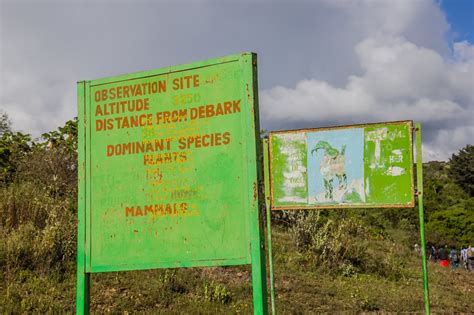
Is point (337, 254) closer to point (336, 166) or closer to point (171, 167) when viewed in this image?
point (336, 166)

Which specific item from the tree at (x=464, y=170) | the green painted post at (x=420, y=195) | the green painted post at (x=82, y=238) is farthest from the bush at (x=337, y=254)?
the tree at (x=464, y=170)

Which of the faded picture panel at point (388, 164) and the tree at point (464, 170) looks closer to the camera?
the faded picture panel at point (388, 164)

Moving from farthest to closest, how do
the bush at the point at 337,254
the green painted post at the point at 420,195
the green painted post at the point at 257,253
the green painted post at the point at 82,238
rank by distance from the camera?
the bush at the point at 337,254, the green painted post at the point at 420,195, the green painted post at the point at 82,238, the green painted post at the point at 257,253

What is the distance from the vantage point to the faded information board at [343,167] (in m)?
6.35

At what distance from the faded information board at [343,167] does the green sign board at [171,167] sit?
123 inches

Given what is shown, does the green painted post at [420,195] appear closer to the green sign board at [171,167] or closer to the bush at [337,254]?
the green sign board at [171,167]

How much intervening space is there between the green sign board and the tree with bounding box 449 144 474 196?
6300cm

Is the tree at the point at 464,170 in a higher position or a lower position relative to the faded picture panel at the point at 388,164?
higher

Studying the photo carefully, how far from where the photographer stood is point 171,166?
407 centimetres

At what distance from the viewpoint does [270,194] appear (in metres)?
7.22

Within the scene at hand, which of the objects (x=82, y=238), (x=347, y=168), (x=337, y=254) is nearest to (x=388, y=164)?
(x=347, y=168)

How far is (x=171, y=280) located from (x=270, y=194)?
92.8 inches

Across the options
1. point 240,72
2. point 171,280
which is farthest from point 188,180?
point 171,280

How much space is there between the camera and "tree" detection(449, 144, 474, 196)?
202 feet
